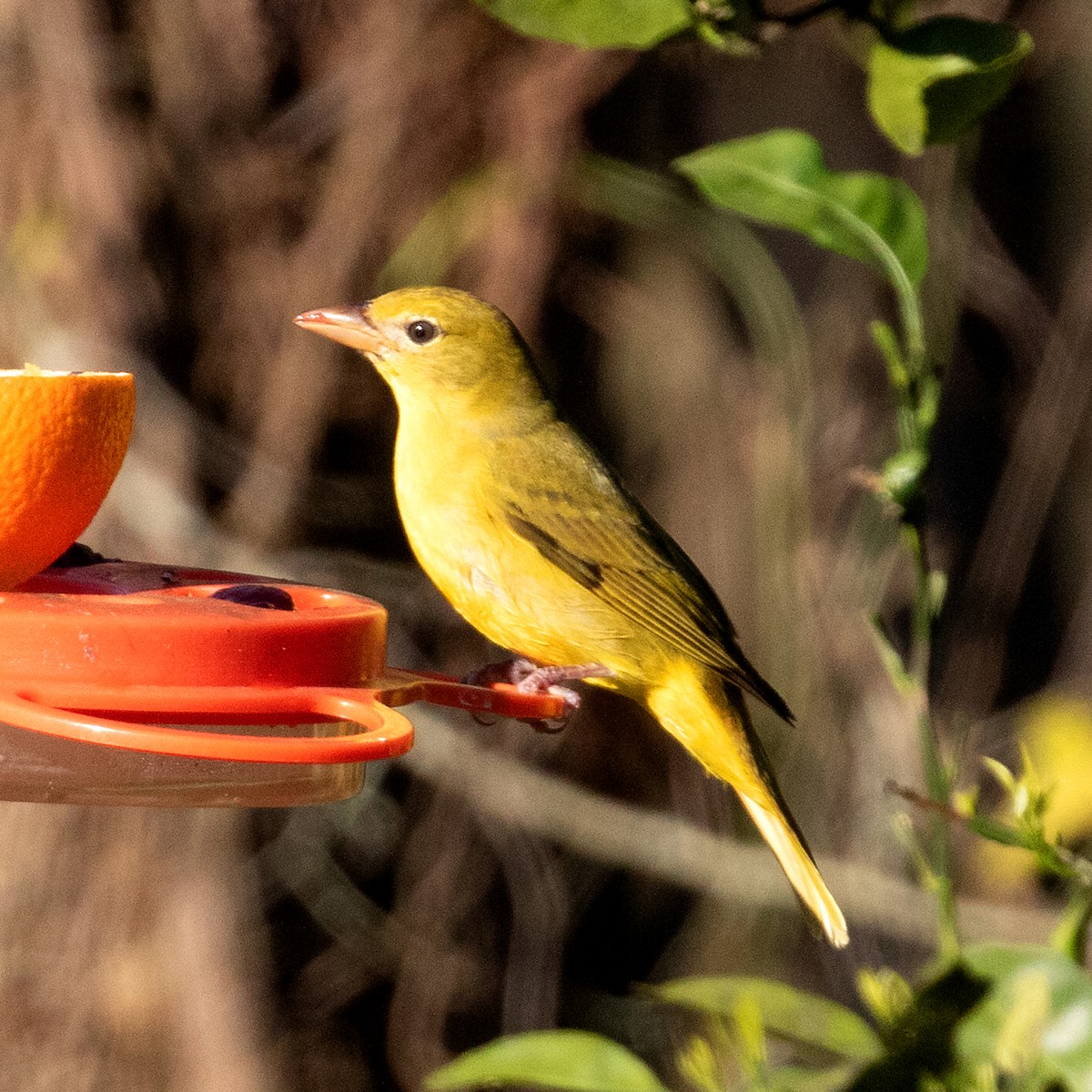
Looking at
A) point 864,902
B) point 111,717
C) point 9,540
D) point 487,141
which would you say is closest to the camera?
point 111,717

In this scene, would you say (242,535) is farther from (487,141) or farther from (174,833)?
(487,141)

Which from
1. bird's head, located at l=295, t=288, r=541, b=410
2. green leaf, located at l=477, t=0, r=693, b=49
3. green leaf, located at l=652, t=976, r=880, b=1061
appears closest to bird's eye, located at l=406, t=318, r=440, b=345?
bird's head, located at l=295, t=288, r=541, b=410

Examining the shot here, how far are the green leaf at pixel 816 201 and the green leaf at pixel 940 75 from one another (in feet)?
0.37

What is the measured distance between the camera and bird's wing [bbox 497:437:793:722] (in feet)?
10.5

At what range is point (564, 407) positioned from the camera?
16.6 feet

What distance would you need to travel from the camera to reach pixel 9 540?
2176 mm

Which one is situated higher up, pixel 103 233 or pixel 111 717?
pixel 111 717

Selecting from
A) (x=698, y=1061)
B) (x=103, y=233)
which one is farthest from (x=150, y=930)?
(x=698, y=1061)

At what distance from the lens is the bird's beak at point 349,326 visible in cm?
303

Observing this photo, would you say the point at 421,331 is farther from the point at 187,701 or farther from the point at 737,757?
the point at 187,701

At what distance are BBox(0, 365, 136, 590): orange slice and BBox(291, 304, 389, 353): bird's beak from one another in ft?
2.53

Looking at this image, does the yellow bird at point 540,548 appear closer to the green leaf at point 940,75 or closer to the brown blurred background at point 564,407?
the green leaf at point 940,75

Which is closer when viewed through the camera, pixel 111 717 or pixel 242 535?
pixel 111 717

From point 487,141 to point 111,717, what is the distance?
10.5ft
